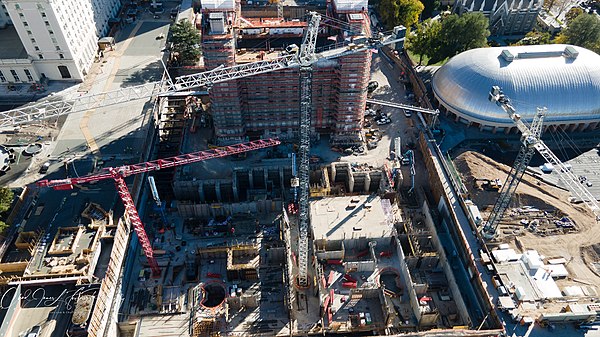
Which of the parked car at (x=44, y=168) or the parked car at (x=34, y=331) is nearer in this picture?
the parked car at (x=34, y=331)

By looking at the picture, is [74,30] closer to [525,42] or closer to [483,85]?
[483,85]

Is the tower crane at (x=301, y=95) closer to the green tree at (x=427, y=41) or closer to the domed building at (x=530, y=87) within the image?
the domed building at (x=530, y=87)

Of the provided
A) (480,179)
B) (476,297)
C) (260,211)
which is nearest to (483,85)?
(480,179)

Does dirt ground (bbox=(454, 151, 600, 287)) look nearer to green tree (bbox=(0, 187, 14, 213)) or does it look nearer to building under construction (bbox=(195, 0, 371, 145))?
building under construction (bbox=(195, 0, 371, 145))

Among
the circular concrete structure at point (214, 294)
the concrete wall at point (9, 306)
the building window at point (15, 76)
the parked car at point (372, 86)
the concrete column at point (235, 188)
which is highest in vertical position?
the parked car at point (372, 86)

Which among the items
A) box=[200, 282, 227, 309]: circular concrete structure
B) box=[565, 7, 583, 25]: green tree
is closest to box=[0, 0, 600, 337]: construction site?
box=[200, 282, 227, 309]: circular concrete structure

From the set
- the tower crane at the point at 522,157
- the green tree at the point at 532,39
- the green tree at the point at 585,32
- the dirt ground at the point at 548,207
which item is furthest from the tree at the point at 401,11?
the tower crane at the point at 522,157

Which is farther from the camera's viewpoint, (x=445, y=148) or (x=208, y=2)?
(x=445, y=148)
